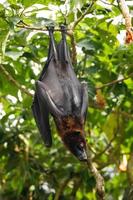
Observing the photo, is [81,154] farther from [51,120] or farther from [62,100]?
[51,120]

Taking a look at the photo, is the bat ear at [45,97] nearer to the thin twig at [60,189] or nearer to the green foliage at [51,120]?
the green foliage at [51,120]

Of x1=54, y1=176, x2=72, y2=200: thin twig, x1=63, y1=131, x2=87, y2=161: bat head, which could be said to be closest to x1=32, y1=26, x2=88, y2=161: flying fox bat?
x1=63, y1=131, x2=87, y2=161: bat head

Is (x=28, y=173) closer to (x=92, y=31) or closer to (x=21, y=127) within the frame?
(x=21, y=127)

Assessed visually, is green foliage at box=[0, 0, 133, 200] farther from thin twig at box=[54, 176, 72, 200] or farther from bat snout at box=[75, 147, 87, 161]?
bat snout at box=[75, 147, 87, 161]

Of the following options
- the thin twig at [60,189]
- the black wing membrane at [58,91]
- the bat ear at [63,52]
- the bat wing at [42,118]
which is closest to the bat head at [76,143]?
the black wing membrane at [58,91]

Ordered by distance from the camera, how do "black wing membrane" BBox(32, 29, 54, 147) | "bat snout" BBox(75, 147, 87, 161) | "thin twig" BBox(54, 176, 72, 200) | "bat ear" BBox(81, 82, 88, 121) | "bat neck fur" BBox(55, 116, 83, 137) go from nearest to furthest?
"bat snout" BBox(75, 147, 87, 161) → "bat neck fur" BBox(55, 116, 83, 137) → "bat ear" BBox(81, 82, 88, 121) → "black wing membrane" BBox(32, 29, 54, 147) → "thin twig" BBox(54, 176, 72, 200)

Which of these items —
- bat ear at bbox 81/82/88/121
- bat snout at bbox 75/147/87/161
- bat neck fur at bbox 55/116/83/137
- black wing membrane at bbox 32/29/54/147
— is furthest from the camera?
black wing membrane at bbox 32/29/54/147

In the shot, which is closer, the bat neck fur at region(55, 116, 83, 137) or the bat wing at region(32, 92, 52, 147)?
the bat neck fur at region(55, 116, 83, 137)

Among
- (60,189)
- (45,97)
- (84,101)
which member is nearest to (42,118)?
(45,97)
